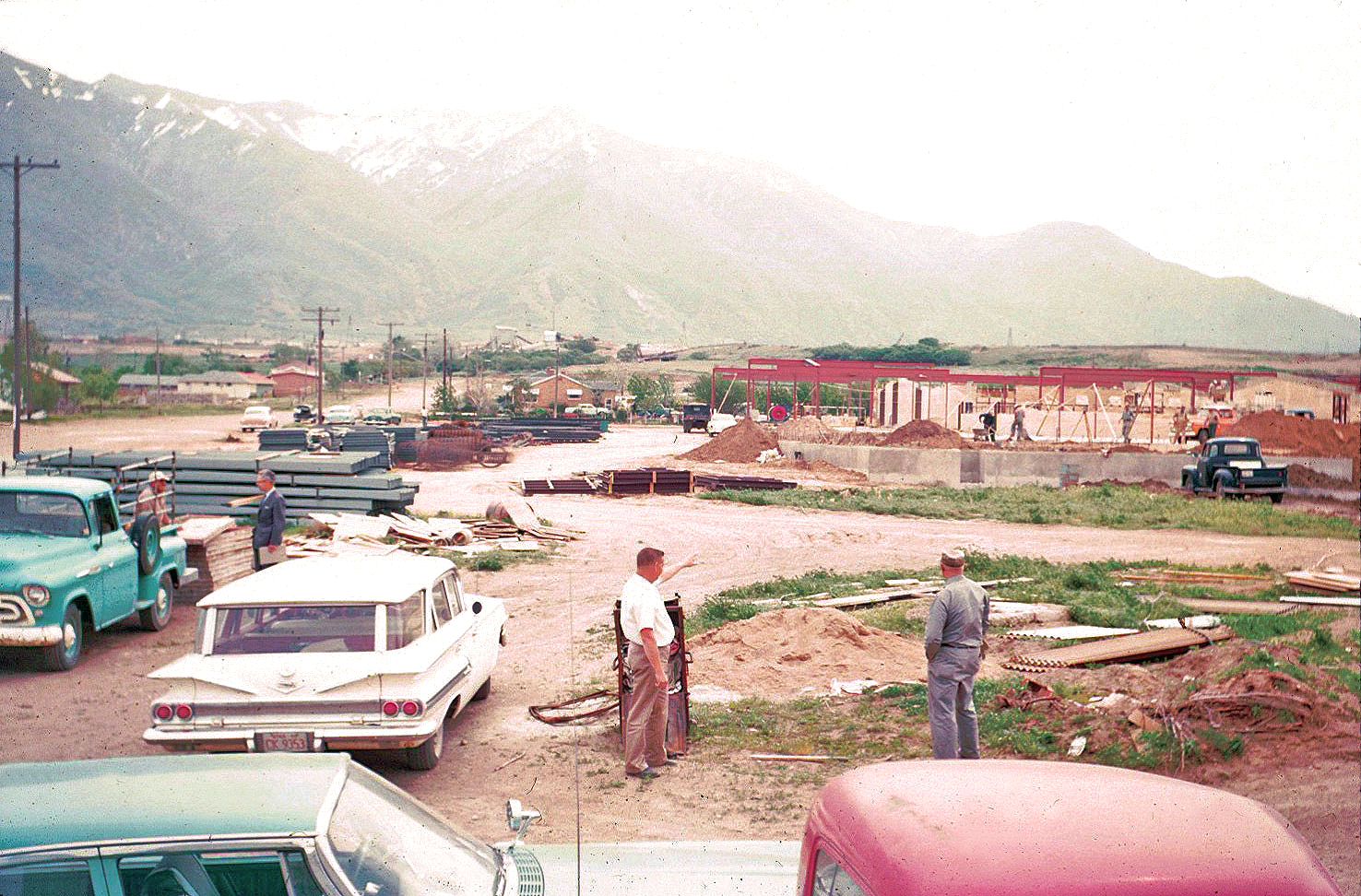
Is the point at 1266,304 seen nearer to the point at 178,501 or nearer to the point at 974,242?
the point at 974,242

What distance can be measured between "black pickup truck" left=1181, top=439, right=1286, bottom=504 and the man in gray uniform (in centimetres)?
2577

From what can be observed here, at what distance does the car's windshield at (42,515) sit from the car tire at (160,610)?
4.93 ft

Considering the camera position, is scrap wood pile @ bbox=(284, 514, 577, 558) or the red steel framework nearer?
scrap wood pile @ bbox=(284, 514, 577, 558)

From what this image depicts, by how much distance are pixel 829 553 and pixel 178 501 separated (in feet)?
40.0

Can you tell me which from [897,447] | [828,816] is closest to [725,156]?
[828,816]

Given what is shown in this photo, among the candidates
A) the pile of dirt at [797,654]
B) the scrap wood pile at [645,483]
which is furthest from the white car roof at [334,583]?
the scrap wood pile at [645,483]

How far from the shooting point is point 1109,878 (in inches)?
113

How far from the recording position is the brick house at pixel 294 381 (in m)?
90.2

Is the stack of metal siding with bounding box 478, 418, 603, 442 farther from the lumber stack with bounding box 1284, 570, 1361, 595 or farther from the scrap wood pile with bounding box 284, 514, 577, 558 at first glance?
the lumber stack with bounding box 1284, 570, 1361, 595

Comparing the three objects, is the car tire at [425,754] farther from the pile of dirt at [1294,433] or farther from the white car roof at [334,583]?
the pile of dirt at [1294,433]

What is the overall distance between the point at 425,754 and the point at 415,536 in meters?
10.7

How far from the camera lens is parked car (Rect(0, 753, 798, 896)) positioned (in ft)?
10.5

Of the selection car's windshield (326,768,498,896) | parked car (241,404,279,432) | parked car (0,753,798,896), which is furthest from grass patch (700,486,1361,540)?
parked car (241,404,279,432)

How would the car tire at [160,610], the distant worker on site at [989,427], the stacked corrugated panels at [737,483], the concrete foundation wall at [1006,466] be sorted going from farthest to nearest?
the distant worker on site at [989,427] → the concrete foundation wall at [1006,466] → the stacked corrugated panels at [737,483] → the car tire at [160,610]
